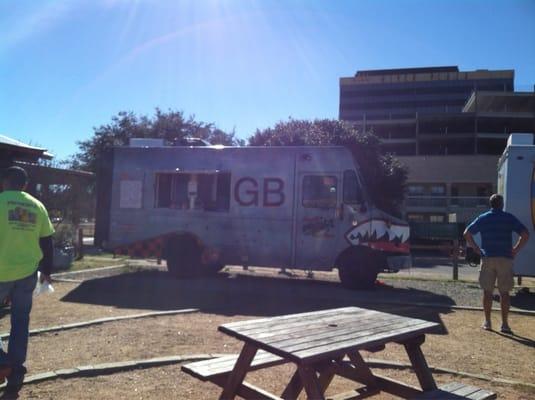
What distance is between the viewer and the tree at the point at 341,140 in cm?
2447

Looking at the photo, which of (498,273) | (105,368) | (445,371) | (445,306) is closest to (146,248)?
(445,306)

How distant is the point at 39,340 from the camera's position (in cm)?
608

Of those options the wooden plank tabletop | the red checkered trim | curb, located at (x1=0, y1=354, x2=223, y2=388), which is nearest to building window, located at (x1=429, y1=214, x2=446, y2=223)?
the red checkered trim

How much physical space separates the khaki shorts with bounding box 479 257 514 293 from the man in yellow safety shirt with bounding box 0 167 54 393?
5.88 metres

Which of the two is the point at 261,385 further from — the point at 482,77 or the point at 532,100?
the point at 482,77

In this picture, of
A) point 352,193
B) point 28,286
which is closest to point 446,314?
point 352,193

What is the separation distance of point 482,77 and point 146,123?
2460 inches

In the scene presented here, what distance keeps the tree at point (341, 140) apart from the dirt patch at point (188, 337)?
13835 mm

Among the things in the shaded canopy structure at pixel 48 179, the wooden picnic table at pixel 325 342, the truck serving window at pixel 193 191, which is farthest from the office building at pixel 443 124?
the wooden picnic table at pixel 325 342

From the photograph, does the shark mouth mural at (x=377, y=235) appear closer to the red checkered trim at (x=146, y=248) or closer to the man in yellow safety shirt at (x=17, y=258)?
the red checkered trim at (x=146, y=248)

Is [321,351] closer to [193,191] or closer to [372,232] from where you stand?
[372,232]

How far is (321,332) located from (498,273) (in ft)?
15.6

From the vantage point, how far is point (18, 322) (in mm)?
4723

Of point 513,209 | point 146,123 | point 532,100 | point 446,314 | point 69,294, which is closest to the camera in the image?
point 446,314
